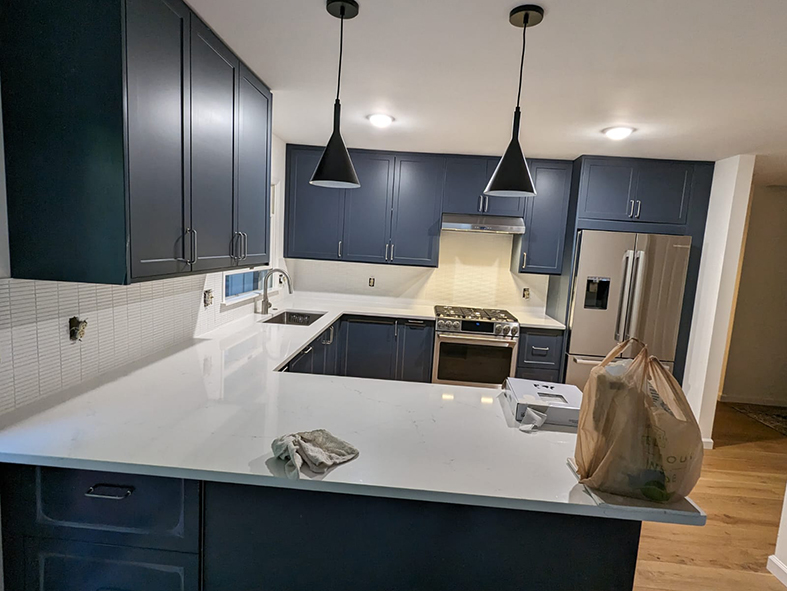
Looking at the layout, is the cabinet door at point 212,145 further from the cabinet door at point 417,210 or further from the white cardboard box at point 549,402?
the cabinet door at point 417,210

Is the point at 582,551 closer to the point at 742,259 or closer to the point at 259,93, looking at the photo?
the point at 259,93

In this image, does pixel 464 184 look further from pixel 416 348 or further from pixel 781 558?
pixel 781 558

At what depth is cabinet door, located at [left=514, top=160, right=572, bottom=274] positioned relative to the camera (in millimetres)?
3559

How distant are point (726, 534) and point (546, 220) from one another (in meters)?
2.47

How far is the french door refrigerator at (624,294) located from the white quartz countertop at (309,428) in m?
2.03

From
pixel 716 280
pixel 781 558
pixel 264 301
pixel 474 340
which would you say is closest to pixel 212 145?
pixel 264 301

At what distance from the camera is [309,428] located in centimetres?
130

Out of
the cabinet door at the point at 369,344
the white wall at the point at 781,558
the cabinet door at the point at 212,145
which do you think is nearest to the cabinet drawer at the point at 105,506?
the cabinet door at the point at 212,145

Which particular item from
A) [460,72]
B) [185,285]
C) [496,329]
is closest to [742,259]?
[496,329]

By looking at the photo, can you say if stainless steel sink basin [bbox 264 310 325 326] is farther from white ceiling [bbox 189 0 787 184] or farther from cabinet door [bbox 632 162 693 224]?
cabinet door [bbox 632 162 693 224]

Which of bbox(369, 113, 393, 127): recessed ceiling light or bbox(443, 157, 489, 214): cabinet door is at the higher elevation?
bbox(369, 113, 393, 127): recessed ceiling light

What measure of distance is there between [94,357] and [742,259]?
561 centimetres

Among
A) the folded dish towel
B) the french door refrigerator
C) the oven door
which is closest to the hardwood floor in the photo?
the french door refrigerator

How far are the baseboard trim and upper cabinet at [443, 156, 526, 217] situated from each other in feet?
8.81
